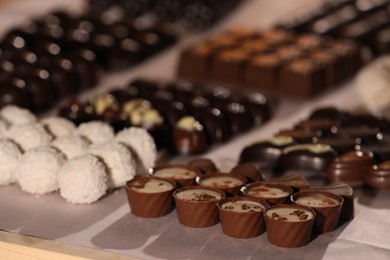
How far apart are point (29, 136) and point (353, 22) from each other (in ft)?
6.31

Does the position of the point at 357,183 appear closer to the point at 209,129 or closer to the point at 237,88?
the point at 209,129

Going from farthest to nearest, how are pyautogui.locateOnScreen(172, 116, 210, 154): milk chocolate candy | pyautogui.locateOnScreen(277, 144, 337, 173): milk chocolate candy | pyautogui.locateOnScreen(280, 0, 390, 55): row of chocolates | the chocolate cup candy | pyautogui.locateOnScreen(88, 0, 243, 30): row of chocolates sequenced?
1. pyautogui.locateOnScreen(88, 0, 243, 30): row of chocolates
2. pyautogui.locateOnScreen(280, 0, 390, 55): row of chocolates
3. pyautogui.locateOnScreen(172, 116, 210, 154): milk chocolate candy
4. pyautogui.locateOnScreen(277, 144, 337, 173): milk chocolate candy
5. the chocolate cup candy

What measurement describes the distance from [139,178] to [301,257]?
0.52m

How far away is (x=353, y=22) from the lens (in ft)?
12.6

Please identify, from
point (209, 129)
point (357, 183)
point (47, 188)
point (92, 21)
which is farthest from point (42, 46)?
point (357, 183)

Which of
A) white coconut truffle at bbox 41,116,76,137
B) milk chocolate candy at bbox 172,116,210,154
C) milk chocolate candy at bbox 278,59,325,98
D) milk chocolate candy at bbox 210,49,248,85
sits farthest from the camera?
milk chocolate candy at bbox 210,49,248,85

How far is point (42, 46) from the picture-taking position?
3553mm

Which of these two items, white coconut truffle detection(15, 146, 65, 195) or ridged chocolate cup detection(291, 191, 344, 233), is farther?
white coconut truffle detection(15, 146, 65, 195)

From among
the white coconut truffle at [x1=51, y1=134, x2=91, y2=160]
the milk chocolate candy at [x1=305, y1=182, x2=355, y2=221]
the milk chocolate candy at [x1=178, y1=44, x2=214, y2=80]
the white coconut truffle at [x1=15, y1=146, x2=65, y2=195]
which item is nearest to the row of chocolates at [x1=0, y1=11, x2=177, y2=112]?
the milk chocolate candy at [x1=178, y1=44, x2=214, y2=80]

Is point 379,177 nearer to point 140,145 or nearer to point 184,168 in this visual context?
point 184,168

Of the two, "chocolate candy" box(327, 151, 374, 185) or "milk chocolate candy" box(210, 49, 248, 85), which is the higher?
"milk chocolate candy" box(210, 49, 248, 85)

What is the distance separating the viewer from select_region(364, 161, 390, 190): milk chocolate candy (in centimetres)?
232

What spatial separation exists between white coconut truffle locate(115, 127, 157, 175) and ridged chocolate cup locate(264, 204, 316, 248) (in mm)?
580

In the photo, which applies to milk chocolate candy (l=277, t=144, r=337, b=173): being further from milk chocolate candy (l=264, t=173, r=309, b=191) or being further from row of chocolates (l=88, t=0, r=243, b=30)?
row of chocolates (l=88, t=0, r=243, b=30)
